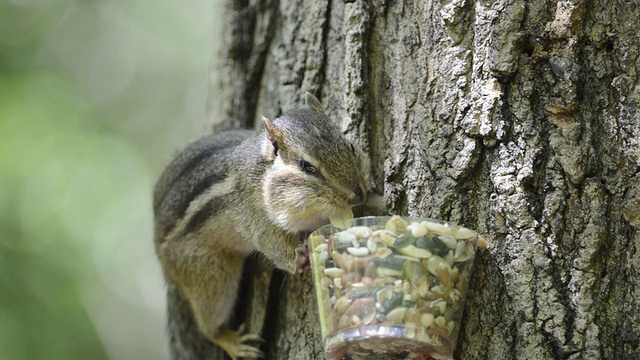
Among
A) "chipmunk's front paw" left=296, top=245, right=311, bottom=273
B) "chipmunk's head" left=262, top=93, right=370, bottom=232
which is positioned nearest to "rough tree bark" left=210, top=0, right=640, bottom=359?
"chipmunk's head" left=262, top=93, right=370, bottom=232

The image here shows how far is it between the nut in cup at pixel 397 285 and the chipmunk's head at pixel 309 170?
0.52 metres

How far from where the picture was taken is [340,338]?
3.03m

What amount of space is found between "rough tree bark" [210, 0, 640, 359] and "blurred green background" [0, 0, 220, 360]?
2246mm

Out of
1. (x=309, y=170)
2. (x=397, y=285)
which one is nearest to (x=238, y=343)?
(x=309, y=170)

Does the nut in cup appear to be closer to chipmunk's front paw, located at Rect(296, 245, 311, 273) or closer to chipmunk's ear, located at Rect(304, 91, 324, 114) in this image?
chipmunk's front paw, located at Rect(296, 245, 311, 273)

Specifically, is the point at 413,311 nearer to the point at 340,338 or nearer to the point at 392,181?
the point at 340,338

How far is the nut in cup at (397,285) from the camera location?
9.70 feet

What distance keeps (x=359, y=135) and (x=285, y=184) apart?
0.46 meters

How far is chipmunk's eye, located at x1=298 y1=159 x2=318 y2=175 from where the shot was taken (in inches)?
146

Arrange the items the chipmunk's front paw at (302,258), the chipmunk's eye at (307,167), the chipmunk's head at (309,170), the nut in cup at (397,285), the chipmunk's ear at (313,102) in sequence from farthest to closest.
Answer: the chipmunk's ear at (313,102) → the chipmunk's front paw at (302,258) → the chipmunk's eye at (307,167) → the chipmunk's head at (309,170) → the nut in cup at (397,285)

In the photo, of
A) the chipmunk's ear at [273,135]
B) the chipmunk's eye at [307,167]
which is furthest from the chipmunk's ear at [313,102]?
the chipmunk's eye at [307,167]

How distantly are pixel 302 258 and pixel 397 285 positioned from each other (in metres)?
0.99

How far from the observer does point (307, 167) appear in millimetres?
3752

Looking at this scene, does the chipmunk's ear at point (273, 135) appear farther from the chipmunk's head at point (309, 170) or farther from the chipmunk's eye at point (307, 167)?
the chipmunk's eye at point (307, 167)
